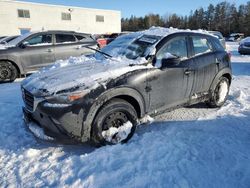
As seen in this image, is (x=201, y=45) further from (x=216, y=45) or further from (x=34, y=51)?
(x=34, y=51)

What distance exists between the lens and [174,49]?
4.71 m

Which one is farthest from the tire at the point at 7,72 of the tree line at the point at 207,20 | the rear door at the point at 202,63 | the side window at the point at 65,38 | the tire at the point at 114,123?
the tree line at the point at 207,20

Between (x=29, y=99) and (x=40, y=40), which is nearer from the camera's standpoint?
(x=29, y=99)

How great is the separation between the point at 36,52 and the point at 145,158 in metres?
6.50

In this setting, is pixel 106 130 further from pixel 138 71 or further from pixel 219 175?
pixel 219 175

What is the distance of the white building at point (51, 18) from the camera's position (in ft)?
108

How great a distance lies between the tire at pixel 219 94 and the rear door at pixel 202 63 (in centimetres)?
39

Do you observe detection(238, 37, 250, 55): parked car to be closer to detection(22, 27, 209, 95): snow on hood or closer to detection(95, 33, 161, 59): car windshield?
detection(95, 33, 161, 59): car windshield

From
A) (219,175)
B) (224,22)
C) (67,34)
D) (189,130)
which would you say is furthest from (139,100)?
(224,22)

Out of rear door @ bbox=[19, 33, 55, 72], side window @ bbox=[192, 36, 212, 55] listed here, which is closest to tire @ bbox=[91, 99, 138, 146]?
side window @ bbox=[192, 36, 212, 55]

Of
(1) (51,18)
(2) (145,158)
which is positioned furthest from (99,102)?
(1) (51,18)

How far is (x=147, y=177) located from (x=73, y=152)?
123 cm

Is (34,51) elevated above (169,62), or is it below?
below

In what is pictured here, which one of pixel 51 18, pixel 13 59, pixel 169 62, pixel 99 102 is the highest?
pixel 51 18
